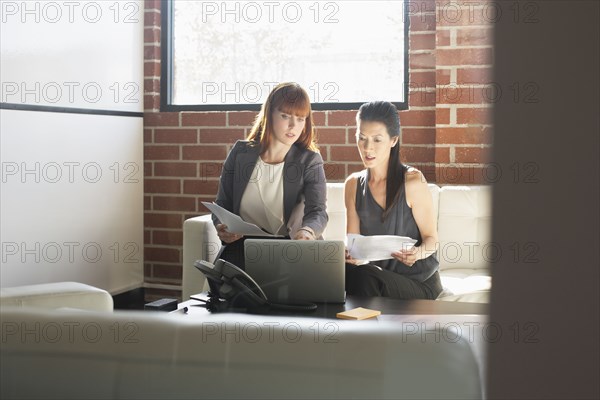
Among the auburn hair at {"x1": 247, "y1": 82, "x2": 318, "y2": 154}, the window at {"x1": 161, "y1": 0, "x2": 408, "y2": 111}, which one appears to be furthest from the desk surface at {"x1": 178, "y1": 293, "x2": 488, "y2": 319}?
the window at {"x1": 161, "y1": 0, "x2": 408, "y2": 111}

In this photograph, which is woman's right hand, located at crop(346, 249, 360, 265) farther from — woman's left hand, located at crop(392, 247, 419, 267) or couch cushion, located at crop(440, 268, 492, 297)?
couch cushion, located at crop(440, 268, 492, 297)

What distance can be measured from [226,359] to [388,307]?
54.5 inches

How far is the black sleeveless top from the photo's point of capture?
249 centimetres

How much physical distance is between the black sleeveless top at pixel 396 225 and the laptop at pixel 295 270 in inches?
24.4

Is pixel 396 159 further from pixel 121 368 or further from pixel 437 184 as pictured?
pixel 121 368

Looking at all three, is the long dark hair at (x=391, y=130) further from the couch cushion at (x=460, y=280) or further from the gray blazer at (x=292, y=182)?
the couch cushion at (x=460, y=280)

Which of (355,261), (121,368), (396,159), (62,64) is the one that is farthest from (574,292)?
(62,64)

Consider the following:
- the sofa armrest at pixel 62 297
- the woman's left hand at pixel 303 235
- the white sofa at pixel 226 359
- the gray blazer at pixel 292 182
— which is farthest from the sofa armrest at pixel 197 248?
the white sofa at pixel 226 359

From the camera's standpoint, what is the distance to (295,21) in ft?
12.0

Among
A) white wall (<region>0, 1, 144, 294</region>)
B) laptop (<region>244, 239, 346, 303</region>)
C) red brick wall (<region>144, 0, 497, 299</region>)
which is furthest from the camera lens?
red brick wall (<region>144, 0, 497, 299</region>)

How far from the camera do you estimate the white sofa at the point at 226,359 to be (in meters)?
0.52

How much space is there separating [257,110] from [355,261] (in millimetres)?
1509

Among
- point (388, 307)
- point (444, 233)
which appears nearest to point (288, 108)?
point (444, 233)

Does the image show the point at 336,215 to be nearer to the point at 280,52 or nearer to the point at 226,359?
the point at 280,52
